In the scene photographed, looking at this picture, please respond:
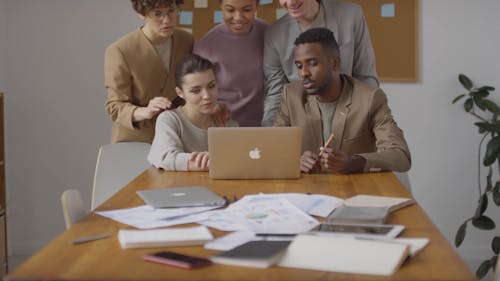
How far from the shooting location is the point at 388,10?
14.8 feet

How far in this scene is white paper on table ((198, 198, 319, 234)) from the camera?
174 cm

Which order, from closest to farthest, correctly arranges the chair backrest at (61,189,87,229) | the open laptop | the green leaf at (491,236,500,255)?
the chair backrest at (61,189,87,229) < the open laptop < the green leaf at (491,236,500,255)

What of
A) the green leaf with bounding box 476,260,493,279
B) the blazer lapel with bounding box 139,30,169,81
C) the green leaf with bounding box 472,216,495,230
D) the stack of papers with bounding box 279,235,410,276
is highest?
the blazer lapel with bounding box 139,30,169,81

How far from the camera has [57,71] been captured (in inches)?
184

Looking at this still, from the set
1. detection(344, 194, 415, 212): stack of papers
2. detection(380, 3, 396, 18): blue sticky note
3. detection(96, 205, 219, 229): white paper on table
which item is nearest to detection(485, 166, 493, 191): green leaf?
detection(380, 3, 396, 18): blue sticky note

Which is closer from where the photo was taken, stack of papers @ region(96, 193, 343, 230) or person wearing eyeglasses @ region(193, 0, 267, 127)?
stack of papers @ region(96, 193, 343, 230)

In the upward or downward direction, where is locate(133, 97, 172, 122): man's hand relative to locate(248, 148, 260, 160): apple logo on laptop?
upward

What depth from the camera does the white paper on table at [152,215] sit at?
181 centimetres

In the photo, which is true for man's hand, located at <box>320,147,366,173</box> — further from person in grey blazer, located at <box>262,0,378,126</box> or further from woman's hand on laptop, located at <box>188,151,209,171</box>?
person in grey blazer, located at <box>262,0,378,126</box>

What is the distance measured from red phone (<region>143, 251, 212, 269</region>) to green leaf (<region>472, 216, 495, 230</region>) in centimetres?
308

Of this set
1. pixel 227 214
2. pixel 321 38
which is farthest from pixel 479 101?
pixel 227 214

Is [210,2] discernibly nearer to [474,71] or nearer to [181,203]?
[474,71]

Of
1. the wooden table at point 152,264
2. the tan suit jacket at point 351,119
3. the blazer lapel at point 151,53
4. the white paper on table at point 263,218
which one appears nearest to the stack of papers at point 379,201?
the wooden table at point 152,264

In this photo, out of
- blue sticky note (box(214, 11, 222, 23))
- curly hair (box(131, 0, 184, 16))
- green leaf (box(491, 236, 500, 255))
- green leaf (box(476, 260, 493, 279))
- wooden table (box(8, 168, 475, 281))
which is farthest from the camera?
blue sticky note (box(214, 11, 222, 23))
